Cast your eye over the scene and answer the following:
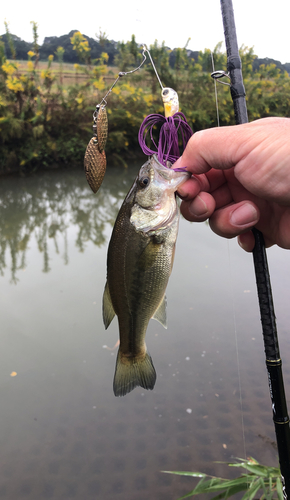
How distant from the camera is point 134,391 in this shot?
2.54m

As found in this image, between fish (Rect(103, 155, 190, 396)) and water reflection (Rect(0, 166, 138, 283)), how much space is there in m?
3.10

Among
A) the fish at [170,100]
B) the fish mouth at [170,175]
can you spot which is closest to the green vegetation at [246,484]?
the fish mouth at [170,175]

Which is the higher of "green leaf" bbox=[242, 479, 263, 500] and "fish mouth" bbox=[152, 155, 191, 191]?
"fish mouth" bbox=[152, 155, 191, 191]

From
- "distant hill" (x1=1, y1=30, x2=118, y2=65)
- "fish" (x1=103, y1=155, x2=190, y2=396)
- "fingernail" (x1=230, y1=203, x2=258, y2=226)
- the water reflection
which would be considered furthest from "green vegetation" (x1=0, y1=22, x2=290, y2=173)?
"fish" (x1=103, y1=155, x2=190, y2=396)

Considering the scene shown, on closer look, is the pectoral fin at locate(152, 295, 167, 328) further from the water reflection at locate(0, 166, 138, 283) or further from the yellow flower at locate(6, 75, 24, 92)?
the yellow flower at locate(6, 75, 24, 92)

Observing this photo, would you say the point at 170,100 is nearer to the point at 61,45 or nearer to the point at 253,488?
the point at 253,488

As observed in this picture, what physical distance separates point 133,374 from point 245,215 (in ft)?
2.25

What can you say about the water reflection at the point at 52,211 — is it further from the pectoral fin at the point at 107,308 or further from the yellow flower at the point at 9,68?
the pectoral fin at the point at 107,308

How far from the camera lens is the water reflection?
4570mm

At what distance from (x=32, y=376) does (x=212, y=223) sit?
1955mm

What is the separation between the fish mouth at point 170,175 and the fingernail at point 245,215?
10.5 inches

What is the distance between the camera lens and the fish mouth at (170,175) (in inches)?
42.3

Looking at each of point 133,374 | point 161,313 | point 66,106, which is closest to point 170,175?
point 161,313

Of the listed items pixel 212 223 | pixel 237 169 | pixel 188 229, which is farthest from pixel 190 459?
pixel 188 229
